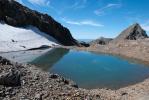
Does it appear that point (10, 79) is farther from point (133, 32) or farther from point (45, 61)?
point (133, 32)

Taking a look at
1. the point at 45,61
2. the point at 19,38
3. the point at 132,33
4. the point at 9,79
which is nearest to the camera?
the point at 9,79

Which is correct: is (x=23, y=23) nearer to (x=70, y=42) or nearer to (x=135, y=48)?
(x=70, y=42)

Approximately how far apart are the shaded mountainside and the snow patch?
13.4 ft

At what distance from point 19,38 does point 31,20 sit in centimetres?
2525

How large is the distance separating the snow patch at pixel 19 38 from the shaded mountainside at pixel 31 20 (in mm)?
4075

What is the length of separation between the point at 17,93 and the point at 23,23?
103433 mm

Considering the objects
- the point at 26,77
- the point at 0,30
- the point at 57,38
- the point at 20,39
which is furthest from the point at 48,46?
the point at 26,77

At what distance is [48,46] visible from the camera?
100125 mm

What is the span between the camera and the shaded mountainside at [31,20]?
113000 mm

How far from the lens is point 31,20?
123125 millimetres

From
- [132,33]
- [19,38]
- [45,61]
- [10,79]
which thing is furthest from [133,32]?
[10,79]

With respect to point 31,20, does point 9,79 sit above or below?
below

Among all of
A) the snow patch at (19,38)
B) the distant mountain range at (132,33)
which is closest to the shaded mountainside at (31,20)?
the snow patch at (19,38)

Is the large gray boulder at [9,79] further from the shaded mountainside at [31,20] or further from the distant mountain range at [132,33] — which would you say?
the distant mountain range at [132,33]
